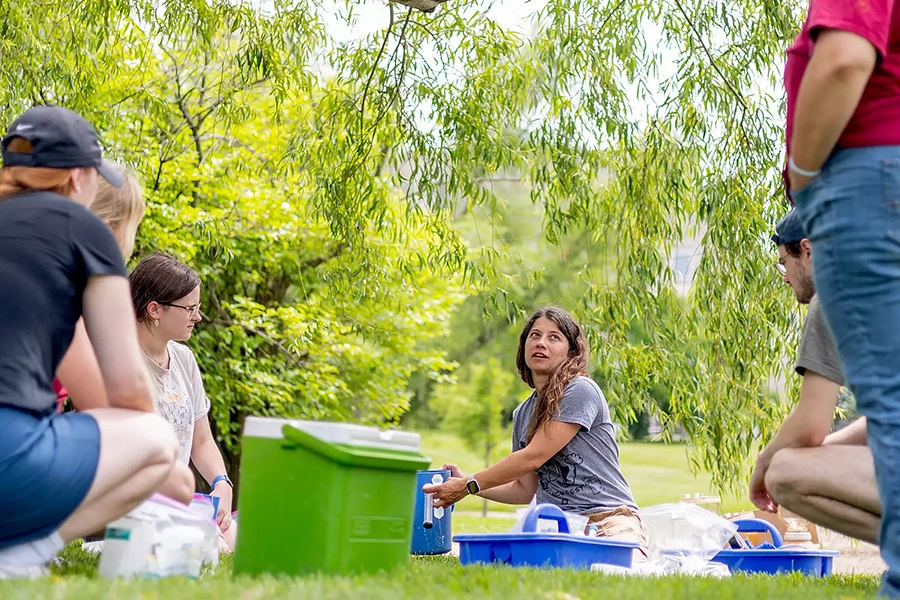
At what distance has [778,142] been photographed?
570cm

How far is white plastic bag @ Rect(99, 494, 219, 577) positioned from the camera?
2.52m

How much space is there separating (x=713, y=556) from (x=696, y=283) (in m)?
2.09

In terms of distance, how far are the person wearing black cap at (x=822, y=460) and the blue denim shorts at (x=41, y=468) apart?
1.85m

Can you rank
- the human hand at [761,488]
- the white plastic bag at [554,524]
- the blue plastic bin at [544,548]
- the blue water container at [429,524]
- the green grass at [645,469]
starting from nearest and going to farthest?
the human hand at [761,488], the blue plastic bin at [544,548], the white plastic bag at [554,524], the blue water container at [429,524], the green grass at [645,469]

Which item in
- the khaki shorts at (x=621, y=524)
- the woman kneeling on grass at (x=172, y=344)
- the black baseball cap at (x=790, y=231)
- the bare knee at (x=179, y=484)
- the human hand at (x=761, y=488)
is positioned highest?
the black baseball cap at (x=790, y=231)

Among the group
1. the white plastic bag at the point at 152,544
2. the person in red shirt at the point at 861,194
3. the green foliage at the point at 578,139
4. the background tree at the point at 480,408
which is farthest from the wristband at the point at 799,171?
the background tree at the point at 480,408

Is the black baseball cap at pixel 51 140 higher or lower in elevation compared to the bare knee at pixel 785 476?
higher

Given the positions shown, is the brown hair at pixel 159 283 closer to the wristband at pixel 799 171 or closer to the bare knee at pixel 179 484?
the bare knee at pixel 179 484

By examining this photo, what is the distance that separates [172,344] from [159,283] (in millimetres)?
397

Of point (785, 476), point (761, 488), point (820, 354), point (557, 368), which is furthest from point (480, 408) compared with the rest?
point (820, 354)

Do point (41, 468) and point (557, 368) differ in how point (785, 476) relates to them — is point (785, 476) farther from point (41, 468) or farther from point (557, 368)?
point (41, 468)

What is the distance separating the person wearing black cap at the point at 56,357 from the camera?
2293 mm

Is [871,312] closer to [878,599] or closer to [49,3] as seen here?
[878,599]

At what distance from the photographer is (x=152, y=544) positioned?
255 centimetres
